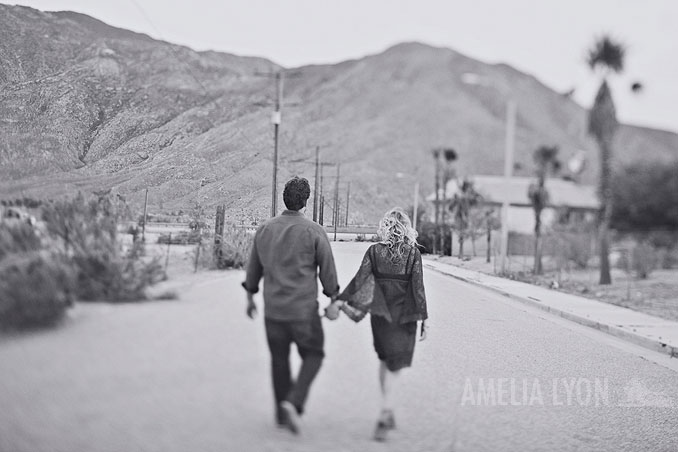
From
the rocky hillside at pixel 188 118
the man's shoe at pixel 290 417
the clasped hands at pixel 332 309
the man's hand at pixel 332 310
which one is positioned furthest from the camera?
the rocky hillside at pixel 188 118

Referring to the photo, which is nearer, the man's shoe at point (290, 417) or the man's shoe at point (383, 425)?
the man's shoe at point (290, 417)

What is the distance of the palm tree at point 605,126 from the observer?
29.5m

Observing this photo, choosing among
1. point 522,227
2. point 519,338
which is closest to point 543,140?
point 519,338

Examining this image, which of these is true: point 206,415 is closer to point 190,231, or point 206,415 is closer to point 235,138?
point 190,231

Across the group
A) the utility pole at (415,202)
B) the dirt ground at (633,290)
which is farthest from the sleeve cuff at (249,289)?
the dirt ground at (633,290)

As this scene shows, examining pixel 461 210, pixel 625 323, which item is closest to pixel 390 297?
pixel 461 210

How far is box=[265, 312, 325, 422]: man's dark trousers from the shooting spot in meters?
2.28

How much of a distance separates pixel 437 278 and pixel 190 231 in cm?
140

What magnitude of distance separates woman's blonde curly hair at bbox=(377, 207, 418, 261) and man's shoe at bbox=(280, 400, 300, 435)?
0.84 metres

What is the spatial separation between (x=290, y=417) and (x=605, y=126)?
99.5ft

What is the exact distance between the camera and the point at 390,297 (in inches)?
113

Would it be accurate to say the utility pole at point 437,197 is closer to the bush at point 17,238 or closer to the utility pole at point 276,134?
the utility pole at point 276,134

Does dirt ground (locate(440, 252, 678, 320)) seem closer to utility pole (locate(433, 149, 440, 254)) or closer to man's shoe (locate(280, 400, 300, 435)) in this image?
utility pole (locate(433, 149, 440, 254))

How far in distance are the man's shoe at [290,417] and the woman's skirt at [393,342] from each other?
0.51 meters
